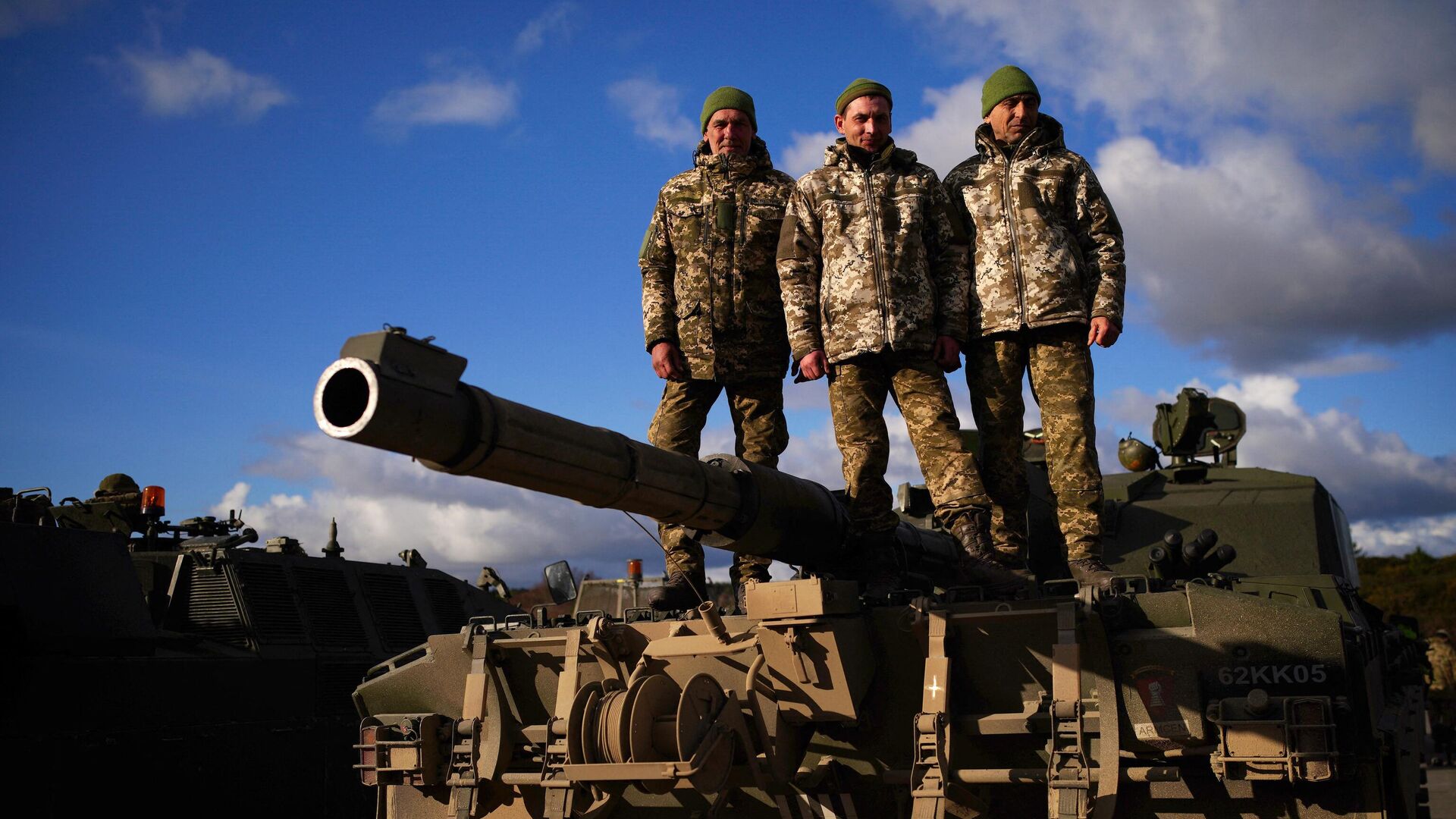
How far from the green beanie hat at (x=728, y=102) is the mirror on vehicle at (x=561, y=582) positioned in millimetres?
2966

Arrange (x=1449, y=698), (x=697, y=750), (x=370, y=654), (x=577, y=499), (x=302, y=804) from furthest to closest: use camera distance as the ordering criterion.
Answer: (x=1449, y=698)
(x=370, y=654)
(x=302, y=804)
(x=697, y=750)
(x=577, y=499)

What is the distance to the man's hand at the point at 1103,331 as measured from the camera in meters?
6.89

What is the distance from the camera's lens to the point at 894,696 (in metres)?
6.11

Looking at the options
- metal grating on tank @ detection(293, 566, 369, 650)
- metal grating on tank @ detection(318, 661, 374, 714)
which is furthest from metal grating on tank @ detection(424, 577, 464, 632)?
metal grating on tank @ detection(318, 661, 374, 714)

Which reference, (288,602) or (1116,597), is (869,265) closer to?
(1116,597)

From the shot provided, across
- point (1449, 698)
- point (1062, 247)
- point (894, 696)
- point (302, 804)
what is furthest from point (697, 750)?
point (1449, 698)

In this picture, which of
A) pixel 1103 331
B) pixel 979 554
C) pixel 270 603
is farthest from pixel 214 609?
pixel 1103 331

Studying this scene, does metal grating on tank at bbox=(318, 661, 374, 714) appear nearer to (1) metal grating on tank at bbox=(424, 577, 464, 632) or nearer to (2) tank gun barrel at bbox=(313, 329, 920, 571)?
(1) metal grating on tank at bbox=(424, 577, 464, 632)

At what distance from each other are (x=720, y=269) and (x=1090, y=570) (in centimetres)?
256

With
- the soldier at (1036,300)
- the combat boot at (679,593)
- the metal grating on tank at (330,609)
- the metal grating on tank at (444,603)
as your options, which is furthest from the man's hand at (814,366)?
the metal grating on tank at (444,603)

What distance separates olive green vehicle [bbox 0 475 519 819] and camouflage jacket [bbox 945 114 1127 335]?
6401mm

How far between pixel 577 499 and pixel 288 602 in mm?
6880

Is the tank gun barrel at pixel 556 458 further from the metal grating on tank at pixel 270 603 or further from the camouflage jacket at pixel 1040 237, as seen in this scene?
the metal grating on tank at pixel 270 603

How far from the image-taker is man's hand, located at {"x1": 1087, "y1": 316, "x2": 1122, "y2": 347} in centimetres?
689
